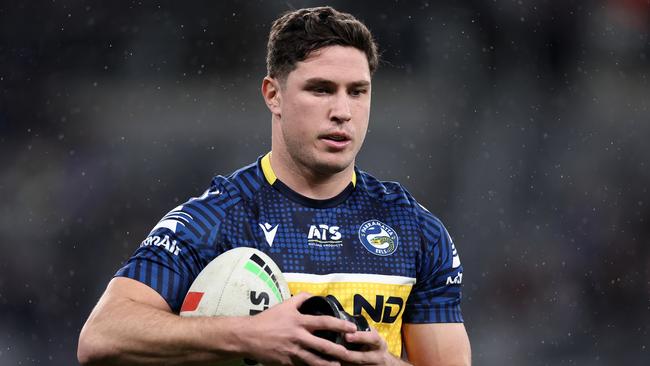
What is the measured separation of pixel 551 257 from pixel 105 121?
12.6 feet

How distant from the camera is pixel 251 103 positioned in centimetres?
828

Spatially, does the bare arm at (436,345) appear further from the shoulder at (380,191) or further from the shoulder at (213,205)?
the shoulder at (213,205)

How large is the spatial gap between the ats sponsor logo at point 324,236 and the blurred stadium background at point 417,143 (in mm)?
4395

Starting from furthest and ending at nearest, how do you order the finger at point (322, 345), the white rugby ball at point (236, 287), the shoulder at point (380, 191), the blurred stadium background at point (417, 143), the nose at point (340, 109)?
the blurred stadium background at point (417, 143)
the shoulder at point (380, 191)
the nose at point (340, 109)
the white rugby ball at point (236, 287)
the finger at point (322, 345)

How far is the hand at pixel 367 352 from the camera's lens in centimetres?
258

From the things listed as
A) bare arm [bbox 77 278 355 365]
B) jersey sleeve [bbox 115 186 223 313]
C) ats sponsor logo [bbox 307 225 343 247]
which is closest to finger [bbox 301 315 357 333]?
bare arm [bbox 77 278 355 365]

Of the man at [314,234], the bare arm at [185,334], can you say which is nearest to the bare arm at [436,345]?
the man at [314,234]

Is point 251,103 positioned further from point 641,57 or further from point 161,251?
Answer: point 161,251

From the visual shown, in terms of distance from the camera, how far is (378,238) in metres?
3.36

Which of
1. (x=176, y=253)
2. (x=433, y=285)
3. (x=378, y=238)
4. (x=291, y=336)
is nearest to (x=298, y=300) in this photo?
(x=291, y=336)

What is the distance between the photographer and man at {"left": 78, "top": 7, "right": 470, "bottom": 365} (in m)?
2.89

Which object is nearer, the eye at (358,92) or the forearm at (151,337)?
the forearm at (151,337)

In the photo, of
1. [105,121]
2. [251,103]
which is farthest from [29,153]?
[251,103]

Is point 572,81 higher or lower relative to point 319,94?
higher
